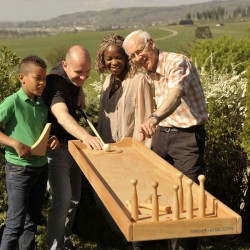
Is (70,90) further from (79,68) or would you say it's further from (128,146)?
(128,146)

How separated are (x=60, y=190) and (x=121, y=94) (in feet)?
3.88

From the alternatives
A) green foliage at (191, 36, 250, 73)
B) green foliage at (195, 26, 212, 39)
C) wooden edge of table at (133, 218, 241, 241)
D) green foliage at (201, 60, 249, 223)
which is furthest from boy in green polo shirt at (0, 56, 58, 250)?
green foliage at (195, 26, 212, 39)

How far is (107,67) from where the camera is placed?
17.0 ft

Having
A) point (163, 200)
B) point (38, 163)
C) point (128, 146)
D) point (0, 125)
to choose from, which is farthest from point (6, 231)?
point (163, 200)

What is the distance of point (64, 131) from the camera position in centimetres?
508

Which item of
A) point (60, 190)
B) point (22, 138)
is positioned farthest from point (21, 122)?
point (60, 190)

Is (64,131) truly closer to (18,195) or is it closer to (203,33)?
(18,195)

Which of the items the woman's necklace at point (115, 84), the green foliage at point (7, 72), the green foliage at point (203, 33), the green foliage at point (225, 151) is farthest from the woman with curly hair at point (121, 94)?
the green foliage at point (203, 33)

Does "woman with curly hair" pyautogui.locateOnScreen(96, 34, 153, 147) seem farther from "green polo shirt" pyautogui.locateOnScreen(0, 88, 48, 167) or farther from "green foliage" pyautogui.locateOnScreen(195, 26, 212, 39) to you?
"green foliage" pyautogui.locateOnScreen(195, 26, 212, 39)

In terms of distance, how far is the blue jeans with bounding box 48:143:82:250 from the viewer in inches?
198

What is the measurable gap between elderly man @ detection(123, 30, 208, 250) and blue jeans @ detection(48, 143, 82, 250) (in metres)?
0.98

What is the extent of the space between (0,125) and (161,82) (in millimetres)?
1613

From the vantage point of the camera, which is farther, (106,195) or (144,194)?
(144,194)

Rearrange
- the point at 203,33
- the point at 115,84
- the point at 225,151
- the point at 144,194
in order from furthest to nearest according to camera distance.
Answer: the point at 203,33 → the point at 225,151 → the point at 115,84 → the point at 144,194
